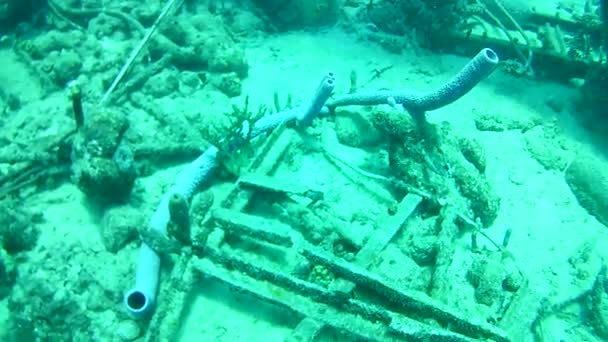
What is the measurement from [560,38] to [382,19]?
277 centimetres

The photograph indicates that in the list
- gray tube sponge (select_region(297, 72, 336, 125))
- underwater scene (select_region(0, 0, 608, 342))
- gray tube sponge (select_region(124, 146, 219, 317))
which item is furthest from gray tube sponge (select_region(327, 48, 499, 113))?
gray tube sponge (select_region(124, 146, 219, 317))

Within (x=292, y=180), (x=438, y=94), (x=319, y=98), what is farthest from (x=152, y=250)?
(x=438, y=94)

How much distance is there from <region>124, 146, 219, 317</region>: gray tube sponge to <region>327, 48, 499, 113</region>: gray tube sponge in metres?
Result: 1.66

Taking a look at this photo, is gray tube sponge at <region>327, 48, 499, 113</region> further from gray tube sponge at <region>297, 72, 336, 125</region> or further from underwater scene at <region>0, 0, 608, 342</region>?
gray tube sponge at <region>297, 72, 336, 125</region>

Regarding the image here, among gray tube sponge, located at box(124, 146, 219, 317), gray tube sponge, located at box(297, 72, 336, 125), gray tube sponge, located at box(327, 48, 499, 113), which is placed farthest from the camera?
gray tube sponge, located at box(297, 72, 336, 125)

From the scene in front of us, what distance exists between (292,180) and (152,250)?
4.77 ft

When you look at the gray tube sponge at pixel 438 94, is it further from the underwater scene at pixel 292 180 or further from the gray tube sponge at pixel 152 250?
the gray tube sponge at pixel 152 250

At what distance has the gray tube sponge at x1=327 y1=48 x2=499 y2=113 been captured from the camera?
12.1ft

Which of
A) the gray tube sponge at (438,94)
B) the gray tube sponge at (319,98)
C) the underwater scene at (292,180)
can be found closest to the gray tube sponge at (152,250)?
the underwater scene at (292,180)

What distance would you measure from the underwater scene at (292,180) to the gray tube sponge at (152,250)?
18 mm

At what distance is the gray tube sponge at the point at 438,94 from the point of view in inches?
146

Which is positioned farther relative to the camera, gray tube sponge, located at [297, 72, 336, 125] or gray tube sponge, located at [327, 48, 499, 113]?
gray tube sponge, located at [297, 72, 336, 125]

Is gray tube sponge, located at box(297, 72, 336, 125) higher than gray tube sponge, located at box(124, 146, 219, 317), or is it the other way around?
gray tube sponge, located at box(297, 72, 336, 125)

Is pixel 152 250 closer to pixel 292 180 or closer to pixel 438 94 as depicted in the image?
pixel 292 180
